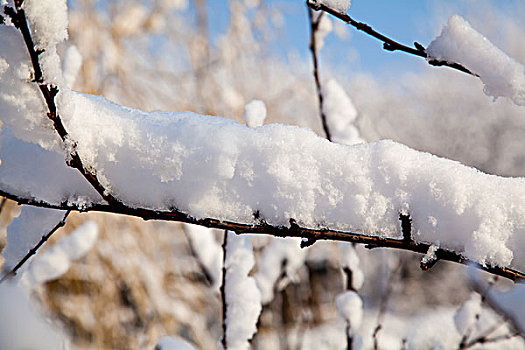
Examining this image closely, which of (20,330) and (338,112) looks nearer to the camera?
(20,330)

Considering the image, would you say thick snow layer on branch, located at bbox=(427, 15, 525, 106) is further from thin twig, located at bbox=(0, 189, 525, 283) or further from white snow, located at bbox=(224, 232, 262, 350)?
white snow, located at bbox=(224, 232, 262, 350)

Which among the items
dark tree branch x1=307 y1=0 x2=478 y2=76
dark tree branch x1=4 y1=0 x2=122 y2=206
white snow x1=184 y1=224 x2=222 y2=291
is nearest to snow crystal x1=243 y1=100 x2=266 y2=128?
dark tree branch x1=307 y1=0 x2=478 y2=76

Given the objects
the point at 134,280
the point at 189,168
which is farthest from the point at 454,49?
the point at 134,280

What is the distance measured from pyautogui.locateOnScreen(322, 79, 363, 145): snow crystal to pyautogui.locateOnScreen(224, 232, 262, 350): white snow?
0.69m

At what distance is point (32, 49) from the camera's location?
41 centimetres

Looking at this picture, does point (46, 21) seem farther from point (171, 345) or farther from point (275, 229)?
point (171, 345)

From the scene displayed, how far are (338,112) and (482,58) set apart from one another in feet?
3.40

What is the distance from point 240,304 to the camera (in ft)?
3.31

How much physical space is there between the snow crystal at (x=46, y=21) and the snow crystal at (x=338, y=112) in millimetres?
1122

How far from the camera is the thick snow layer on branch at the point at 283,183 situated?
0.56 meters

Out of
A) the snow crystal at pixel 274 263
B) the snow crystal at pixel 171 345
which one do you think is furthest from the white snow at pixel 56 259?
the snow crystal at pixel 274 263

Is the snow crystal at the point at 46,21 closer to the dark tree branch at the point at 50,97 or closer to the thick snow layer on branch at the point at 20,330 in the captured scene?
the dark tree branch at the point at 50,97

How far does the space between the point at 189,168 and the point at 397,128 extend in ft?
24.6

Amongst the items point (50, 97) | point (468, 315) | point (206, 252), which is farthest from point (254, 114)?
point (468, 315)
